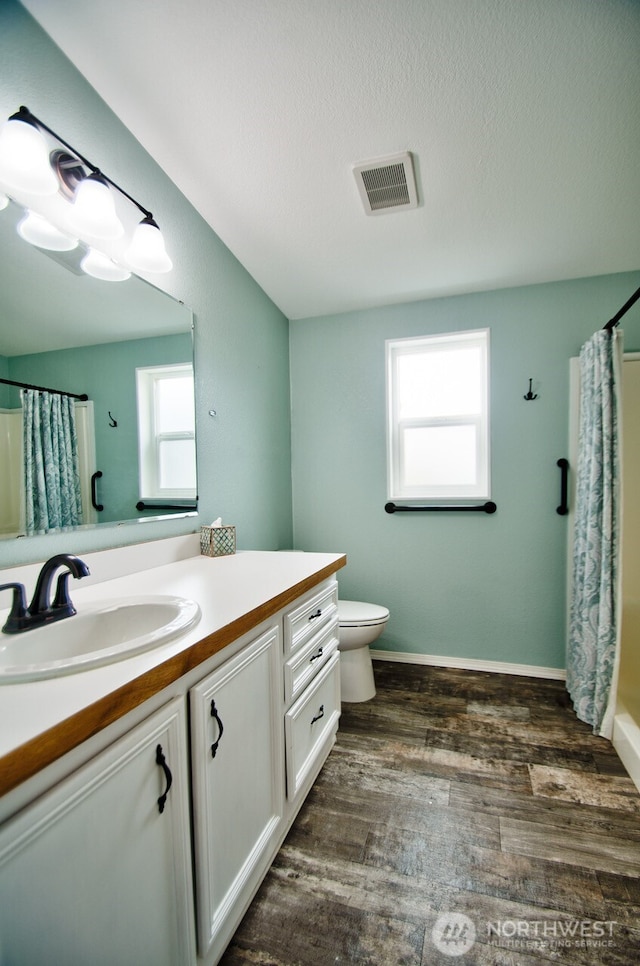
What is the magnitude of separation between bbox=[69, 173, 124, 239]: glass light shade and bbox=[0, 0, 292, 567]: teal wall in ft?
0.55

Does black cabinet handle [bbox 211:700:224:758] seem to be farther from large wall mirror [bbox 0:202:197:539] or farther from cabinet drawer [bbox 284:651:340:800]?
large wall mirror [bbox 0:202:197:539]

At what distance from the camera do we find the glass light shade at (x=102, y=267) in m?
1.29

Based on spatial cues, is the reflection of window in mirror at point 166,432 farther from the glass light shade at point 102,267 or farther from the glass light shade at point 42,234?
the glass light shade at point 42,234

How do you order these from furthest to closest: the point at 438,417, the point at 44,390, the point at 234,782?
the point at 438,417 < the point at 44,390 < the point at 234,782

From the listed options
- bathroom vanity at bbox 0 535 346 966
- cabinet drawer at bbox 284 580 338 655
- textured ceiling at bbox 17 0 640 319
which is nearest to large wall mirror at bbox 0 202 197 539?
bathroom vanity at bbox 0 535 346 966

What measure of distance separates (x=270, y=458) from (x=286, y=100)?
1632mm

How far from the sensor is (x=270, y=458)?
2545mm

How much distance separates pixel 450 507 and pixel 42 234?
224 centimetres

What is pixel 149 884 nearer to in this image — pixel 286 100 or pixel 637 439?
pixel 286 100

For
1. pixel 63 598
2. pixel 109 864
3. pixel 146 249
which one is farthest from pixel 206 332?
pixel 109 864

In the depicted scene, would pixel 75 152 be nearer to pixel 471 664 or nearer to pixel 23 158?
pixel 23 158

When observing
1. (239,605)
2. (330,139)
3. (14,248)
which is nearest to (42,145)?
(14,248)

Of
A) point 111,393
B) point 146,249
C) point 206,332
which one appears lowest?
point 111,393

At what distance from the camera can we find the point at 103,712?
58cm
